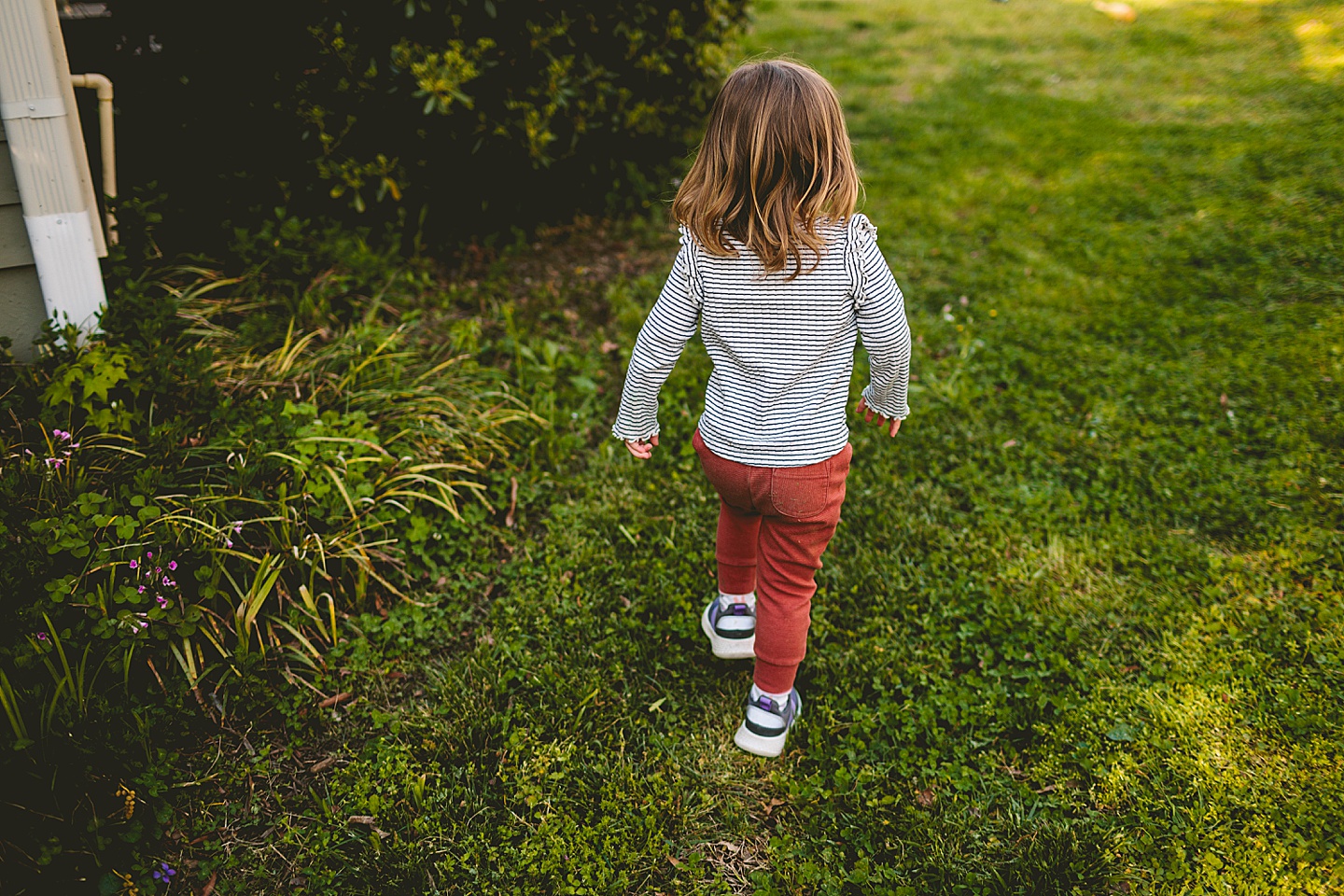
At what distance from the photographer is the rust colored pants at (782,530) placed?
2322mm

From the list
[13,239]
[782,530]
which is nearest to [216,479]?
[13,239]

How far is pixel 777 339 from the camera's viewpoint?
86.3 inches

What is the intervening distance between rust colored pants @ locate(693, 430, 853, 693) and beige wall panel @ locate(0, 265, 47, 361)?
2.65 metres

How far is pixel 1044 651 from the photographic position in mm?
2861

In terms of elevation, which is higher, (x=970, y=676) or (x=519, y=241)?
(x=519, y=241)

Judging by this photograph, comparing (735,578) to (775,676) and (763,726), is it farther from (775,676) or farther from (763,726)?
(763,726)

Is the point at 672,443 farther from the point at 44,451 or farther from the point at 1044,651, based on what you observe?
the point at 44,451

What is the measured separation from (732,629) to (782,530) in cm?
62

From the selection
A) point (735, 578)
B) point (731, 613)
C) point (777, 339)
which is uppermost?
point (777, 339)

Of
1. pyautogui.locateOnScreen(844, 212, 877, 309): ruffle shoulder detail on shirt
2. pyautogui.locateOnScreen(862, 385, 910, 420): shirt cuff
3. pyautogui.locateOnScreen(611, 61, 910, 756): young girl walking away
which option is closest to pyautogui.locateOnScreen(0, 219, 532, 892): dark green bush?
pyautogui.locateOnScreen(611, 61, 910, 756): young girl walking away

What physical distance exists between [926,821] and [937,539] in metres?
1.19

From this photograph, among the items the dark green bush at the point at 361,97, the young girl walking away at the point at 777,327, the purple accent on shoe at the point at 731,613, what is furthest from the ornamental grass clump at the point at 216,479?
the young girl walking away at the point at 777,327

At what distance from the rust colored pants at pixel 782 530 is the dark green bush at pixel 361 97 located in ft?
8.11

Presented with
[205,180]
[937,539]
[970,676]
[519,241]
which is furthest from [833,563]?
[205,180]
